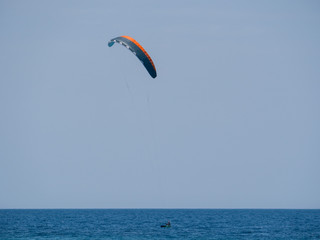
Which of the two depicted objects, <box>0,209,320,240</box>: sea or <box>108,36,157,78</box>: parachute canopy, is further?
<box>0,209,320,240</box>: sea

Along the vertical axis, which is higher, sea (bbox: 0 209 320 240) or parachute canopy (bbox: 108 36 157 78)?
parachute canopy (bbox: 108 36 157 78)

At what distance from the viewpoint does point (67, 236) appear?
63.6m

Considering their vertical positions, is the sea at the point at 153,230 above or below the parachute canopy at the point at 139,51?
below

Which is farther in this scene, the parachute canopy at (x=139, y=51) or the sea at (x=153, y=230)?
the sea at (x=153, y=230)

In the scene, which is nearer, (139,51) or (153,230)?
(139,51)

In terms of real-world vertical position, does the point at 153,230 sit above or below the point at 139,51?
below

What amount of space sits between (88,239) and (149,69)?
67.7 feet

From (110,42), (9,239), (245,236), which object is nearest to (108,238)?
(9,239)

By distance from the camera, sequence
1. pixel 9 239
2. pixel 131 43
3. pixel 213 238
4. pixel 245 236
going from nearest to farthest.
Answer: pixel 131 43
pixel 9 239
pixel 213 238
pixel 245 236

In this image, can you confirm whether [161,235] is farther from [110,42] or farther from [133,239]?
[110,42]

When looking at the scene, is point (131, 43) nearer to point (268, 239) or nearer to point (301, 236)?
point (268, 239)

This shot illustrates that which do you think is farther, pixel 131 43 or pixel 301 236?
Result: pixel 301 236

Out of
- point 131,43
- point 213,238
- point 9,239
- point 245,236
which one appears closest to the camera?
point 131,43

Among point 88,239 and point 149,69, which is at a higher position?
point 149,69
